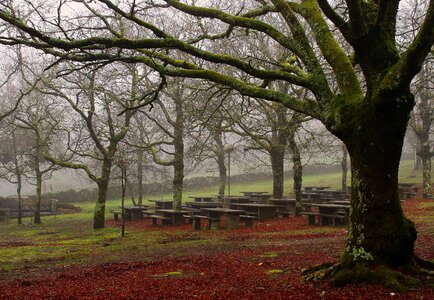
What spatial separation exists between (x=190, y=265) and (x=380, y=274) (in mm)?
5264

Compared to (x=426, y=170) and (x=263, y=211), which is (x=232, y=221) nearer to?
(x=263, y=211)

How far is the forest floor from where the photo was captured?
264 inches

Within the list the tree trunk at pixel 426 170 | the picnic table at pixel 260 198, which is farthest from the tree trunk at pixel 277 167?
the tree trunk at pixel 426 170

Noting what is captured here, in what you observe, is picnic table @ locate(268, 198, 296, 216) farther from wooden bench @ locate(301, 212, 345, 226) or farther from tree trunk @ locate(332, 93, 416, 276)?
tree trunk @ locate(332, 93, 416, 276)

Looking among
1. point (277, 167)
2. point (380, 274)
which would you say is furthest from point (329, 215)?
point (380, 274)

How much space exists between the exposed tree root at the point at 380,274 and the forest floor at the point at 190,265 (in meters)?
0.14

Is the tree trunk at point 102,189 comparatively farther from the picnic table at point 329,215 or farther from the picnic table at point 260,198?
the picnic table at point 260,198

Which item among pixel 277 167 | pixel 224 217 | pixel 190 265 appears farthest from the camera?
pixel 277 167

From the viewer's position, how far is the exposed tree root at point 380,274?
5867 millimetres

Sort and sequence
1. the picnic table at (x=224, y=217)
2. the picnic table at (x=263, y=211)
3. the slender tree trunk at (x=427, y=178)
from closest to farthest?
the picnic table at (x=224, y=217) < the picnic table at (x=263, y=211) < the slender tree trunk at (x=427, y=178)

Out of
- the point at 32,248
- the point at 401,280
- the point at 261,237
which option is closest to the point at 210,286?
the point at 401,280

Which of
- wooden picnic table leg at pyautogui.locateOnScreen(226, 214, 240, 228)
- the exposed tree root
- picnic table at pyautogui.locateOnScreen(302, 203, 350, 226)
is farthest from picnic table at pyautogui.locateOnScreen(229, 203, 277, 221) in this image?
the exposed tree root

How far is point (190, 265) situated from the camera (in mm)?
10258

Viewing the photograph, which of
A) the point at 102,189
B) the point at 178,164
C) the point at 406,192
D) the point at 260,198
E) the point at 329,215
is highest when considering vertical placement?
the point at 178,164
